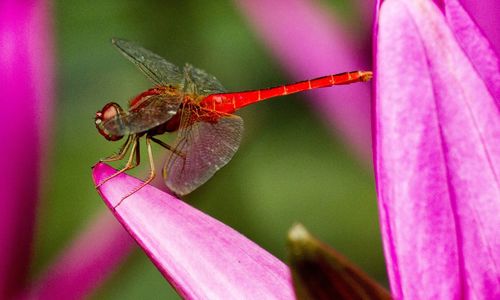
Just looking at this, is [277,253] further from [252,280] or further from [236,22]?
[252,280]

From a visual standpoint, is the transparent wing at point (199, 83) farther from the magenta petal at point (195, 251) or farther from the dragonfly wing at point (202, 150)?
the magenta petal at point (195, 251)

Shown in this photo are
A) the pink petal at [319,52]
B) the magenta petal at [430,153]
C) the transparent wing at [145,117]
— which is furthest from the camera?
the pink petal at [319,52]

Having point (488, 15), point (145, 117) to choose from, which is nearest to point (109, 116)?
point (145, 117)

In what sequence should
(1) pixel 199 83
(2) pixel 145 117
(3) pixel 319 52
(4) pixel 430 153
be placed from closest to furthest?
(4) pixel 430 153, (2) pixel 145 117, (1) pixel 199 83, (3) pixel 319 52

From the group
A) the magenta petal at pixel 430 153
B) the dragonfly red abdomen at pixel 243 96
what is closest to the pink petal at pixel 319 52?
the dragonfly red abdomen at pixel 243 96

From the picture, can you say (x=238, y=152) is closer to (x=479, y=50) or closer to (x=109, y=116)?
(x=109, y=116)

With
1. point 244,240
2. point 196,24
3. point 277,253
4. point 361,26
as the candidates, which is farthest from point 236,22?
point 244,240
